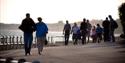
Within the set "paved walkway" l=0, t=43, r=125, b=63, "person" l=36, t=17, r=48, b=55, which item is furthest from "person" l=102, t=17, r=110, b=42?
"person" l=36, t=17, r=48, b=55

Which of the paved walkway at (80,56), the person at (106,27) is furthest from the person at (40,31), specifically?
the person at (106,27)

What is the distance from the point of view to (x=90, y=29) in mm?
31031

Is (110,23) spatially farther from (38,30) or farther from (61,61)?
(61,61)

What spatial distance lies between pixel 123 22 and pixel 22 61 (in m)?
18.3

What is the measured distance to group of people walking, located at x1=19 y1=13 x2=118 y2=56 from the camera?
758 inches

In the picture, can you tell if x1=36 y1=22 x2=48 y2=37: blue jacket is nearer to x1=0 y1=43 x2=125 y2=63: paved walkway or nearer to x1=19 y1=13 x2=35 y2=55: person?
x1=19 y1=13 x2=35 y2=55: person

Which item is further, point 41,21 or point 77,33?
point 77,33

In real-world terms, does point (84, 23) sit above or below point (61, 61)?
above

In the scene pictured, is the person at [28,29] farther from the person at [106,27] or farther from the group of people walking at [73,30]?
the person at [106,27]

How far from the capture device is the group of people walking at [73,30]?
19.3 meters

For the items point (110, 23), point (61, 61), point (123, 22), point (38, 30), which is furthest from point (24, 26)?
point (123, 22)

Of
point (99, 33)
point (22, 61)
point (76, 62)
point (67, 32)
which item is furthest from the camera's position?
point (99, 33)

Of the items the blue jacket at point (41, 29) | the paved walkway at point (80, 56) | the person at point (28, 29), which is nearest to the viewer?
the paved walkway at point (80, 56)

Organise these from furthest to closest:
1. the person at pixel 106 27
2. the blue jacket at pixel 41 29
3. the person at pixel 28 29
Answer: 1. the person at pixel 106 27
2. the blue jacket at pixel 41 29
3. the person at pixel 28 29
